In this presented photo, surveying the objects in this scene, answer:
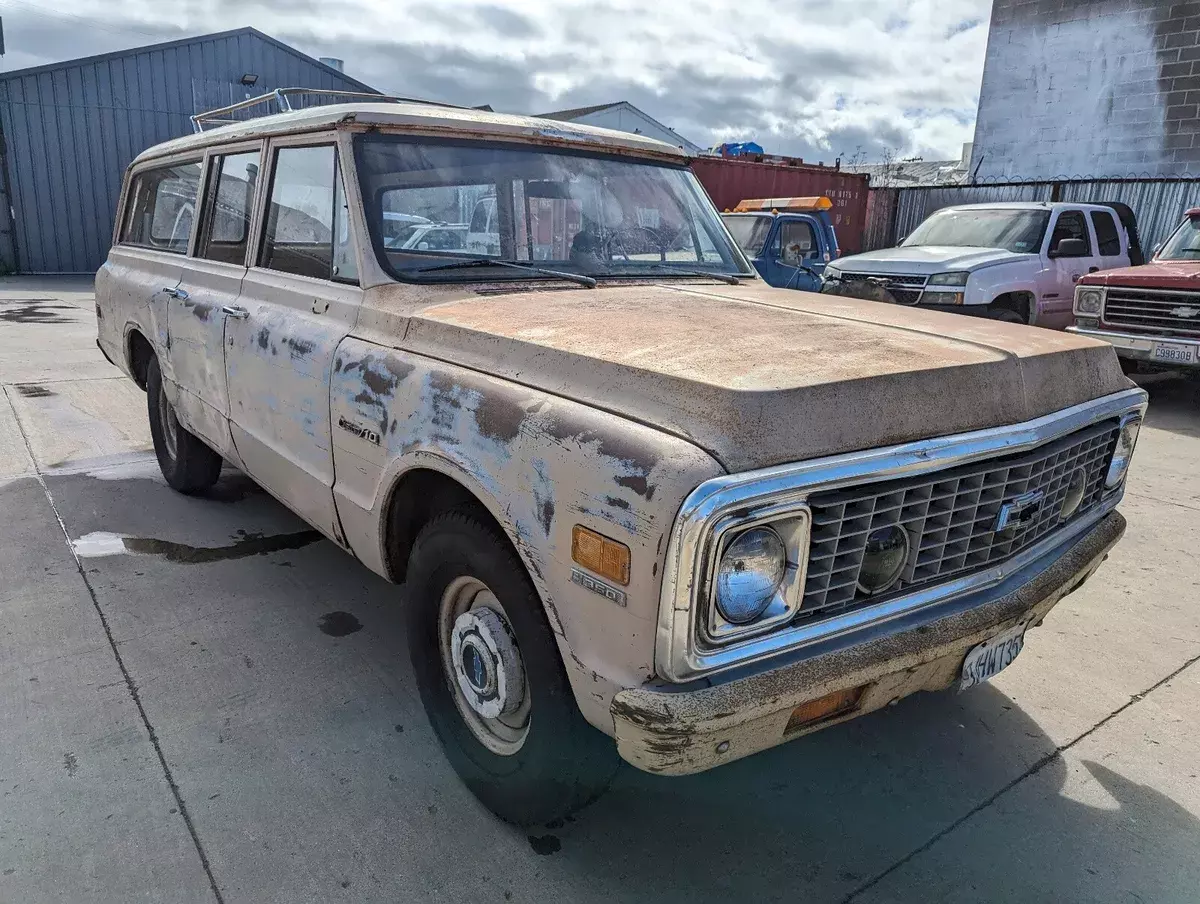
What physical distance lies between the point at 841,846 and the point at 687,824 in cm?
43

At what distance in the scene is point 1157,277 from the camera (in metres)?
7.56

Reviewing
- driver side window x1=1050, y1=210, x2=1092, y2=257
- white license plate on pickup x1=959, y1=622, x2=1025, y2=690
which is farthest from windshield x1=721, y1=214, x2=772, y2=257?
white license plate on pickup x1=959, y1=622, x2=1025, y2=690

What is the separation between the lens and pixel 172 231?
14.8 ft

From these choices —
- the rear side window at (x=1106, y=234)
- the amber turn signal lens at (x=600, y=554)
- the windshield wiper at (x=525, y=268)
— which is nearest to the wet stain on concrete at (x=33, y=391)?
the windshield wiper at (x=525, y=268)

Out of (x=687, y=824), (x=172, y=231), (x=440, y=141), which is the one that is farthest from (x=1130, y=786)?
(x=172, y=231)

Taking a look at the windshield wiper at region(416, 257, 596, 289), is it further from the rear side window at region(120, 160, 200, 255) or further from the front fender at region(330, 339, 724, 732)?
the rear side window at region(120, 160, 200, 255)

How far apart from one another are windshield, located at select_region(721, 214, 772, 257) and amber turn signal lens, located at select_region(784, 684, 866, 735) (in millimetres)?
10066

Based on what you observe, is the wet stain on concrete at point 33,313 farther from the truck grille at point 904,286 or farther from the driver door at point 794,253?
the truck grille at point 904,286

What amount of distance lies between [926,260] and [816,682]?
25.7 feet

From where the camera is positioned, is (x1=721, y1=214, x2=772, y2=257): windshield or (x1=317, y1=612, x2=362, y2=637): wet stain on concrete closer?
(x1=317, y1=612, x2=362, y2=637): wet stain on concrete

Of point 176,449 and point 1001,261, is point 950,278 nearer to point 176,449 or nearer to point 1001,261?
point 1001,261

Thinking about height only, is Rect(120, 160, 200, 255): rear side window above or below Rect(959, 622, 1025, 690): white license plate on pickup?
above

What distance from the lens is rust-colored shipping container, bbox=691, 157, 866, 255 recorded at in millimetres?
16484

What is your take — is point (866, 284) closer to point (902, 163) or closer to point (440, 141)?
point (440, 141)
